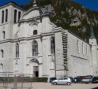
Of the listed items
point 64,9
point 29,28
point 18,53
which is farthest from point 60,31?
point 64,9

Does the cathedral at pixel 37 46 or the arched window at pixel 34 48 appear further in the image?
the arched window at pixel 34 48

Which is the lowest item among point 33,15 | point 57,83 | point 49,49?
point 57,83

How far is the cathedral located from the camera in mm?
34062

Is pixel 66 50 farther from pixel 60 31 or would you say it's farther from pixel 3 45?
pixel 3 45

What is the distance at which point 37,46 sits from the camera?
38.2 m

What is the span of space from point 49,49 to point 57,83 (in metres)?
10.6

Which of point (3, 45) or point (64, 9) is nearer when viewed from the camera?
point (3, 45)

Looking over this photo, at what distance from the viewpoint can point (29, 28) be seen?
40.3 meters

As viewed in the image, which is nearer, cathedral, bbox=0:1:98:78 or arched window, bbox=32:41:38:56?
cathedral, bbox=0:1:98:78

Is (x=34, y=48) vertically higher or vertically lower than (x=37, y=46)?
lower

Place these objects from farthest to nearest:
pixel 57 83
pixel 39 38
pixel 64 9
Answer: pixel 64 9, pixel 39 38, pixel 57 83

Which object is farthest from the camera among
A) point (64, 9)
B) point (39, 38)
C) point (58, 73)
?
point (64, 9)

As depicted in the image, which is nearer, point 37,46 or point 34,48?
point 37,46

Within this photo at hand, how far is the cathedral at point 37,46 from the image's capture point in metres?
34.1
